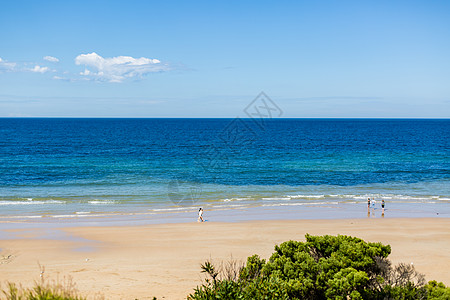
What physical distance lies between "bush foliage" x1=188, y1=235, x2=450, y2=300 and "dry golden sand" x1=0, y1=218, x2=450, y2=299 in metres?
4.53

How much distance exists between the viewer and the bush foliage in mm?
8336

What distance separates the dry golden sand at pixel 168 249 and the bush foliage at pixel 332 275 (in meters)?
4.53

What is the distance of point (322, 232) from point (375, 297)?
480 inches

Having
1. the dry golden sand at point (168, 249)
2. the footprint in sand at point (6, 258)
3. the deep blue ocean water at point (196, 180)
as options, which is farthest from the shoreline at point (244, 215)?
the footprint in sand at point (6, 258)

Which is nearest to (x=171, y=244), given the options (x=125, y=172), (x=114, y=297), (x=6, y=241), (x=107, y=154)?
(x=114, y=297)

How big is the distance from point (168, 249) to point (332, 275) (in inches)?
408

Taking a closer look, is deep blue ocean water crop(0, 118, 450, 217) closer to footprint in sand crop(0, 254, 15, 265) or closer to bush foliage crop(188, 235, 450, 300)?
footprint in sand crop(0, 254, 15, 265)

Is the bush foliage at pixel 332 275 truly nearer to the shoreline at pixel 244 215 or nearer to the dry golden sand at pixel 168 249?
the dry golden sand at pixel 168 249

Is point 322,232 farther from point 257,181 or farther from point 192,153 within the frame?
point 192,153

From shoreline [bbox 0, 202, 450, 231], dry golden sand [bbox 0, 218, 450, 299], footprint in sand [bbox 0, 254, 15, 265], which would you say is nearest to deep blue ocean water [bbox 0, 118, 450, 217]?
shoreline [bbox 0, 202, 450, 231]

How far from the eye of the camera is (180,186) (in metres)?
35.3

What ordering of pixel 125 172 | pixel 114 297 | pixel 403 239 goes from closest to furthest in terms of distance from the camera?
pixel 114 297 → pixel 403 239 → pixel 125 172

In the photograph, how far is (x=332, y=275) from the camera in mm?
8844

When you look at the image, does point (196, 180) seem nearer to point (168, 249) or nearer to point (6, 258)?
point (168, 249)
